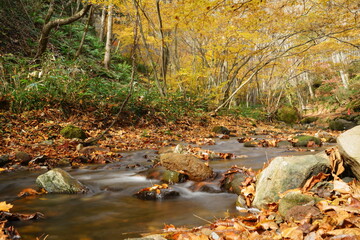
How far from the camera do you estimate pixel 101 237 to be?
2086 mm

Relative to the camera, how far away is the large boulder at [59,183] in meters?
3.14

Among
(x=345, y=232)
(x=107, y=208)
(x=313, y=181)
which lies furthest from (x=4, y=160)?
(x=345, y=232)

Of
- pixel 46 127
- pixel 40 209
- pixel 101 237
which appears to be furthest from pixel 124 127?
pixel 101 237

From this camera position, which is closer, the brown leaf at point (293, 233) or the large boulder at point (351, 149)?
the brown leaf at point (293, 233)

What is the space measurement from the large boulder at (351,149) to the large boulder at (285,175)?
0.82ft

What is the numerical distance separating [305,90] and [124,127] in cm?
2760

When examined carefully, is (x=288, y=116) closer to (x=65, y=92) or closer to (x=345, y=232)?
(x=65, y=92)

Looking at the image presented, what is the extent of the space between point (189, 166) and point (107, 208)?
128 cm

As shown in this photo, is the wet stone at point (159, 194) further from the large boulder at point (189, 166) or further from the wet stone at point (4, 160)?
the wet stone at point (4, 160)

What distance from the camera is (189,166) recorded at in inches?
142

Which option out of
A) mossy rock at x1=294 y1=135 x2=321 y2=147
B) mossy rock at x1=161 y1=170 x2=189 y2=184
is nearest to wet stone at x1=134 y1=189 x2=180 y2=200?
mossy rock at x1=161 y1=170 x2=189 y2=184

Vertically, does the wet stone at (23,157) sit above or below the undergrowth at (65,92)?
below

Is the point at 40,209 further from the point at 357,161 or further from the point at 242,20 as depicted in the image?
the point at 242,20

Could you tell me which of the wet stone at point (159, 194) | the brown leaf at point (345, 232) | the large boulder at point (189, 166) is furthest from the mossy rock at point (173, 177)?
the brown leaf at point (345, 232)
